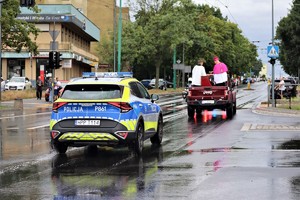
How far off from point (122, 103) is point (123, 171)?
2.06m

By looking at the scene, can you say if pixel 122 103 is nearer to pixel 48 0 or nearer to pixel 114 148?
pixel 114 148

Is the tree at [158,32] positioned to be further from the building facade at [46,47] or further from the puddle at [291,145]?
Answer: the puddle at [291,145]

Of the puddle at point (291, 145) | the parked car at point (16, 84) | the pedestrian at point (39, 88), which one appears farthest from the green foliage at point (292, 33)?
the puddle at point (291, 145)

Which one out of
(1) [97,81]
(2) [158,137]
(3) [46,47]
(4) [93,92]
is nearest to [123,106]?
(4) [93,92]

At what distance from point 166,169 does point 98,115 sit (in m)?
2.25

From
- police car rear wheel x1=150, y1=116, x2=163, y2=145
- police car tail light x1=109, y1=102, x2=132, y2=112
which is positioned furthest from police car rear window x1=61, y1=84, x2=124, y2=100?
police car rear wheel x1=150, y1=116, x2=163, y2=145

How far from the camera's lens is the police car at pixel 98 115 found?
38.2ft

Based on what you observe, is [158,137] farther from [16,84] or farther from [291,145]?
[16,84]

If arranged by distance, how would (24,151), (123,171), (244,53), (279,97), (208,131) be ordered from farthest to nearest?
(244,53) → (279,97) → (208,131) → (24,151) → (123,171)

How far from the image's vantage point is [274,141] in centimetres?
1448

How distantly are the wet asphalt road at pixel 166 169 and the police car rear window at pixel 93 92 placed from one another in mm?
1311

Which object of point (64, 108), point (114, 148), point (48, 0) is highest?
point (48, 0)

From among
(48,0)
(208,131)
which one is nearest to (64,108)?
(208,131)

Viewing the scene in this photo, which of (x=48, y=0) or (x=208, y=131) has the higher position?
(x=48, y=0)
